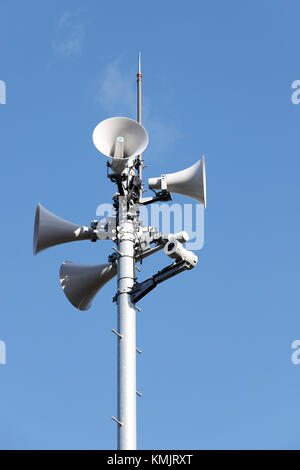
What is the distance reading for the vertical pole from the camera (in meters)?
26.7

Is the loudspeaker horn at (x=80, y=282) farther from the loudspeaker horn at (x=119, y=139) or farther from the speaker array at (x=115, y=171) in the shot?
the loudspeaker horn at (x=119, y=139)

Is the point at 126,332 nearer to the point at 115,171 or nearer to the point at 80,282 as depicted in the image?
the point at 80,282

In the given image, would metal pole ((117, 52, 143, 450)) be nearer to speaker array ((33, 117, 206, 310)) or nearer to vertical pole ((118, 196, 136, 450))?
vertical pole ((118, 196, 136, 450))

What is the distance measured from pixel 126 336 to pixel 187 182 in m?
4.65

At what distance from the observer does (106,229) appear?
97.9 feet

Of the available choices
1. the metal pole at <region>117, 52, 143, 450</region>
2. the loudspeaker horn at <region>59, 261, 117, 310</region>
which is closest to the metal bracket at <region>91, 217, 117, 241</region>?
the metal pole at <region>117, 52, 143, 450</region>

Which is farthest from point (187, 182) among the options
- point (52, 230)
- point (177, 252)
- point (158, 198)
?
point (52, 230)

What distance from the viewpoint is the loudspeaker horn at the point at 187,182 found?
2998cm

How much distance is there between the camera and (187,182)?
99.0 feet

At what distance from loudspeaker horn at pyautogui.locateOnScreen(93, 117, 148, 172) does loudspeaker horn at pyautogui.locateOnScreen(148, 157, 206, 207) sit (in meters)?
1.04

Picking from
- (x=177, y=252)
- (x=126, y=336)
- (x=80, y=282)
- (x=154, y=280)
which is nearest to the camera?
(x=177, y=252)
